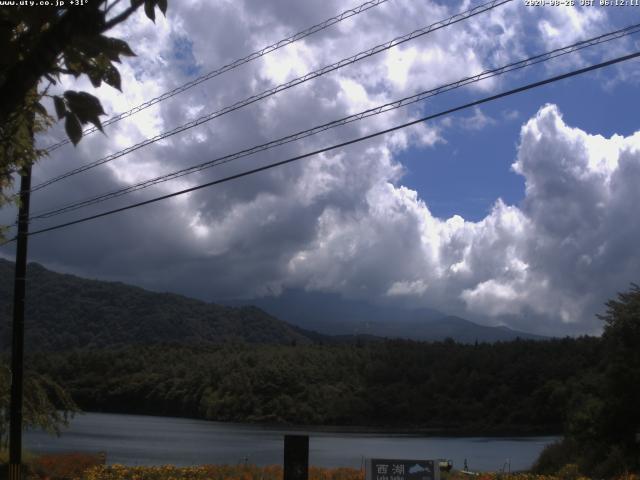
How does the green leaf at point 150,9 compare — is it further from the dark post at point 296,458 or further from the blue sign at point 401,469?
the blue sign at point 401,469

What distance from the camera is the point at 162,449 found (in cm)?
3844

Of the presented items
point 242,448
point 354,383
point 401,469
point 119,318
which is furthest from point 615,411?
point 119,318

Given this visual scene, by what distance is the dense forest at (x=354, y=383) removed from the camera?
6284cm

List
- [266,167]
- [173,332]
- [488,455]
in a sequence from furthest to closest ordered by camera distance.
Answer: [173,332], [488,455], [266,167]

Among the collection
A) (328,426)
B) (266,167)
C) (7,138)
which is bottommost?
(328,426)

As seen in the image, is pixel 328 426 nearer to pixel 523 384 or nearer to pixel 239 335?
pixel 523 384

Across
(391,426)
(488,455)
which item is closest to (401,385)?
(391,426)

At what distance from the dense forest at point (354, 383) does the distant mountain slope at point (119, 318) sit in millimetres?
49870

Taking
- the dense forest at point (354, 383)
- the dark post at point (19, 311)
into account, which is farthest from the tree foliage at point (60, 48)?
the dense forest at point (354, 383)

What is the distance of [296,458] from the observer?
419 inches

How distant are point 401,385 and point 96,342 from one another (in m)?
91.7

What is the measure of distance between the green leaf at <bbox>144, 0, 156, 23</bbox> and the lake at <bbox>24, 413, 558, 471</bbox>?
27080mm

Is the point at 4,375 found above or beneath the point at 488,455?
above

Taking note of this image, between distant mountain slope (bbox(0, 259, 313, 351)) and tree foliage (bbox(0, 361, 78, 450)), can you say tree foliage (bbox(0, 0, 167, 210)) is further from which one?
distant mountain slope (bbox(0, 259, 313, 351))
